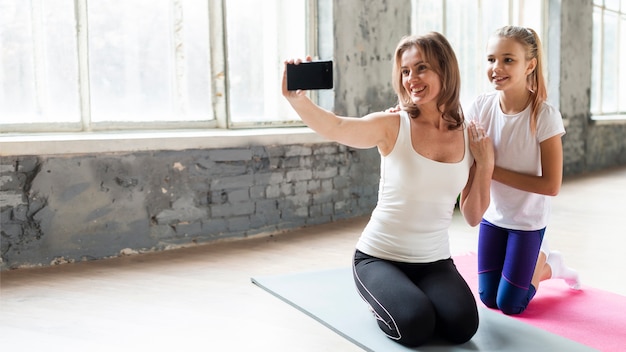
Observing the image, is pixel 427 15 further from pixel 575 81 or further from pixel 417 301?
pixel 417 301

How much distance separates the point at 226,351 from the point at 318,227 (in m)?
2.46

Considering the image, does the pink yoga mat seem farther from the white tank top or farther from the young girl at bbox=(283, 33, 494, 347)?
the white tank top

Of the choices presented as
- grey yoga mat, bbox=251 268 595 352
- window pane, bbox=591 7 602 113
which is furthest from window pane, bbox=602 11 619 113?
grey yoga mat, bbox=251 268 595 352

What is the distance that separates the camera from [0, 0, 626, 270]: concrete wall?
3.63 meters

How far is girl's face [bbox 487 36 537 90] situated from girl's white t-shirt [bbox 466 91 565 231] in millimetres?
161

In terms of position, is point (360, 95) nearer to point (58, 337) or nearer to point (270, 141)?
point (270, 141)

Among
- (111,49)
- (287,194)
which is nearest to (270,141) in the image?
(287,194)

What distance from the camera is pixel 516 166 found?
9.12 feet

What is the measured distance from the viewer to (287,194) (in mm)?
4688

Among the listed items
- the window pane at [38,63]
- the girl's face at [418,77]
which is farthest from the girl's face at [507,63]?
the window pane at [38,63]

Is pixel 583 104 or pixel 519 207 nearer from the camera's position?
pixel 519 207

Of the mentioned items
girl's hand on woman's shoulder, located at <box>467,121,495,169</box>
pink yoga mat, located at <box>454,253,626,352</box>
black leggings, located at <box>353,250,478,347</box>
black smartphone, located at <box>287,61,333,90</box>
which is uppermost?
black smartphone, located at <box>287,61,333,90</box>

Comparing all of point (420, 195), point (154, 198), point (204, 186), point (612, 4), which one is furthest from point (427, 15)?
point (612, 4)

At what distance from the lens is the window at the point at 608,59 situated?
9.25 metres
